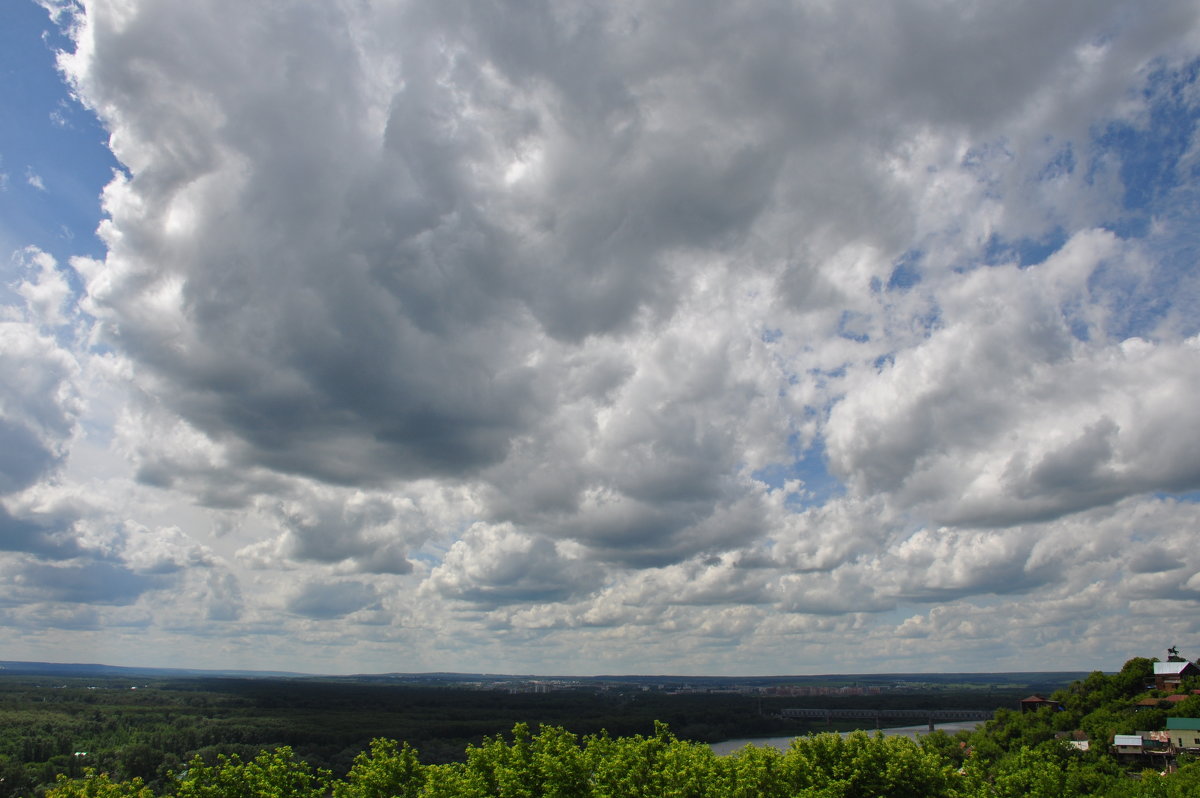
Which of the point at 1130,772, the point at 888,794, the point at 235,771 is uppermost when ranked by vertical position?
the point at 235,771

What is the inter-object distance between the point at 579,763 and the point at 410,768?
15076 millimetres

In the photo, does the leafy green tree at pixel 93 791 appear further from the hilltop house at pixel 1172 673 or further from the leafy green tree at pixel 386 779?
the hilltop house at pixel 1172 673

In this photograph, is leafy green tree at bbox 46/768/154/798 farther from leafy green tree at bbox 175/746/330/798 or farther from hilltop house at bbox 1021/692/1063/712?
hilltop house at bbox 1021/692/1063/712

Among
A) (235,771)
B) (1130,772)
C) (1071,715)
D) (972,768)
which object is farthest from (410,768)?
(1071,715)

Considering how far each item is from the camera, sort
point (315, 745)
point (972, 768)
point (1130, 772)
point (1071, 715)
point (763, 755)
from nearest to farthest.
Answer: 1. point (763, 755)
2. point (972, 768)
3. point (1130, 772)
4. point (1071, 715)
5. point (315, 745)

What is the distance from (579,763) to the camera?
189ft

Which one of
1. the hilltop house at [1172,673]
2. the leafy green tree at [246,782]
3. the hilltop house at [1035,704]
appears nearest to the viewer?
the leafy green tree at [246,782]

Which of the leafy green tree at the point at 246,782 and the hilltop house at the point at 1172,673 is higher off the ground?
the leafy green tree at the point at 246,782

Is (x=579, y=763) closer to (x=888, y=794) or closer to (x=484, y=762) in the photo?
(x=484, y=762)

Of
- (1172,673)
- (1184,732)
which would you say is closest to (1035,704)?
(1172,673)

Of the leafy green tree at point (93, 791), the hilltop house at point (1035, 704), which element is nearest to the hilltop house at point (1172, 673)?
the hilltop house at point (1035, 704)

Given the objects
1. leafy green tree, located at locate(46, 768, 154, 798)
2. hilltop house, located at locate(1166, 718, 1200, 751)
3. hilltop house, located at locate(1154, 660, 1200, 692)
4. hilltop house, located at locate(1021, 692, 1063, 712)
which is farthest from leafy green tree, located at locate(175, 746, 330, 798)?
hilltop house, located at locate(1154, 660, 1200, 692)

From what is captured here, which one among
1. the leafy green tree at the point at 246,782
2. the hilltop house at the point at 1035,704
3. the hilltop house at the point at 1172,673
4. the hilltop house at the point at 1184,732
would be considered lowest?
the hilltop house at the point at 1035,704

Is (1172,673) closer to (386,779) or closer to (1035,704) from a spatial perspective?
(1035,704)
